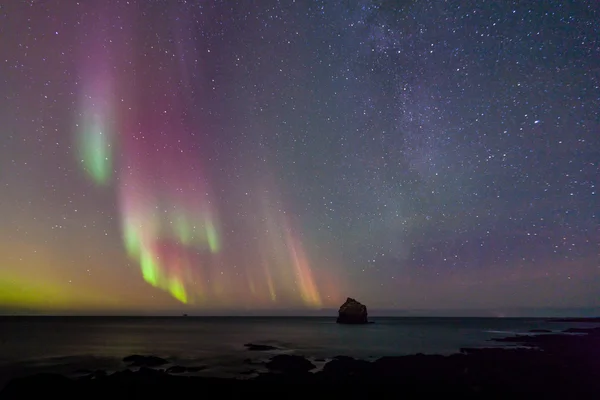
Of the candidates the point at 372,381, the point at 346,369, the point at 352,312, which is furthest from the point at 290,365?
the point at 352,312

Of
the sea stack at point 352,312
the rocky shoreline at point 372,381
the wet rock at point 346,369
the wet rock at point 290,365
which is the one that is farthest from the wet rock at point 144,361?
the sea stack at point 352,312

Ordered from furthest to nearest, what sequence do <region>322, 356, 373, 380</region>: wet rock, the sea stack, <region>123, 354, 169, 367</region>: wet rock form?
Answer: the sea stack, <region>123, 354, 169, 367</region>: wet rock, <region>322, 356, 373, 380</region>: wet rock

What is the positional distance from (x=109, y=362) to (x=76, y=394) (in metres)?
21.3

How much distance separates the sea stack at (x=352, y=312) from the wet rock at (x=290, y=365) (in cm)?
10728

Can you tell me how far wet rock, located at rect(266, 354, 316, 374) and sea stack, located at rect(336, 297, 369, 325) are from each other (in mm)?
107277

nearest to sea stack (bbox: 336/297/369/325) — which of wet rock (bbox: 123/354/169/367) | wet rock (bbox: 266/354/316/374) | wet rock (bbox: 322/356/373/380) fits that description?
wet rock (bbox: 123/354/169/367)

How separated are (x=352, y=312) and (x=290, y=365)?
4397 inches

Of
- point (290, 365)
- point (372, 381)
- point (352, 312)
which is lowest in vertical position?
point (290, 365)

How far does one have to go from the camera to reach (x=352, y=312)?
146m

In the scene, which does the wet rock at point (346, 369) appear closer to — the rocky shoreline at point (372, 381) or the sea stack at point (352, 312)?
the rocky shoreline at point (372, 381)

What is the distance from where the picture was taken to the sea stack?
146 meters

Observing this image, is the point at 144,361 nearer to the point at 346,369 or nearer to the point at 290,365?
the point at 290,365

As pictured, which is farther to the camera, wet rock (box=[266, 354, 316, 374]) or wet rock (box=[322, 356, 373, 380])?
wet rock (box=[266, 354, 316, 374])

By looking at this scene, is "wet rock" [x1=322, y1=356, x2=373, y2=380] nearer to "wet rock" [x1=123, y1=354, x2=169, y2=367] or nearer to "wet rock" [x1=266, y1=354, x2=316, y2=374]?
"wet rock" [x1=266, y1=354, x2=316, y2=374]
